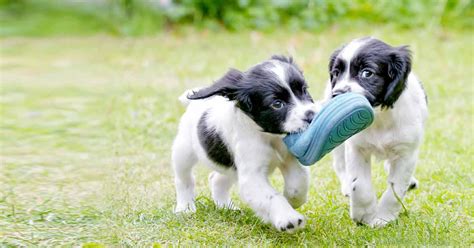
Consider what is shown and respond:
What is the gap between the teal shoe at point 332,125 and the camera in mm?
4492

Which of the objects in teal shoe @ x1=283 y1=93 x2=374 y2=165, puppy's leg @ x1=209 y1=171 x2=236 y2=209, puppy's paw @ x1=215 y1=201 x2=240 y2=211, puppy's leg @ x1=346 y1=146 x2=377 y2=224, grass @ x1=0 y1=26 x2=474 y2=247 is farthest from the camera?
puppy's leg @ x1=209 y1=171 x2=236 y2=209

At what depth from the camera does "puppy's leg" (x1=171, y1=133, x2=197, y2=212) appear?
5566mm

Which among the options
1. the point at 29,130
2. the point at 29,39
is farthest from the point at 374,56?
the point at 29,39

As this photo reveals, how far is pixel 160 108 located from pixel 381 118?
4.40m

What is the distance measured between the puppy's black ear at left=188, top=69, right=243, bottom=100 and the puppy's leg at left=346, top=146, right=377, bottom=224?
34.3 inches

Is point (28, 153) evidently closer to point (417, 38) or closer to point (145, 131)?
point (145, 131)

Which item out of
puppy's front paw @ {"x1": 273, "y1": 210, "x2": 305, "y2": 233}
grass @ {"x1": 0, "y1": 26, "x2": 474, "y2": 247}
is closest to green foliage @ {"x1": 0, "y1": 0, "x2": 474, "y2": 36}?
grass @ {"x1": 0, "y1": 26, "x2": 474, "y2": 247}

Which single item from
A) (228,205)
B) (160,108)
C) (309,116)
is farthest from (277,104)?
(160,108)

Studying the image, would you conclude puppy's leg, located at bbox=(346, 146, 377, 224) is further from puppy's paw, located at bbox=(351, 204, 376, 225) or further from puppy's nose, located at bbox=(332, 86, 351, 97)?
puppy's nose, located at bbox=(332, 86, 351, 97)

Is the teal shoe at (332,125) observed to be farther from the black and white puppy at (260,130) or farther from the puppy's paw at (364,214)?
the puppy's paw at (364,214)

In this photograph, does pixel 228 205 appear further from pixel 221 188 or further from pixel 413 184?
pixel 413 184

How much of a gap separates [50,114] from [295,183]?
4526 millimetres

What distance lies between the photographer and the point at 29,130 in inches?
318

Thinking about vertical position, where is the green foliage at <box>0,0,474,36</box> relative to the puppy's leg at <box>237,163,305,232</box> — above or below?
below
